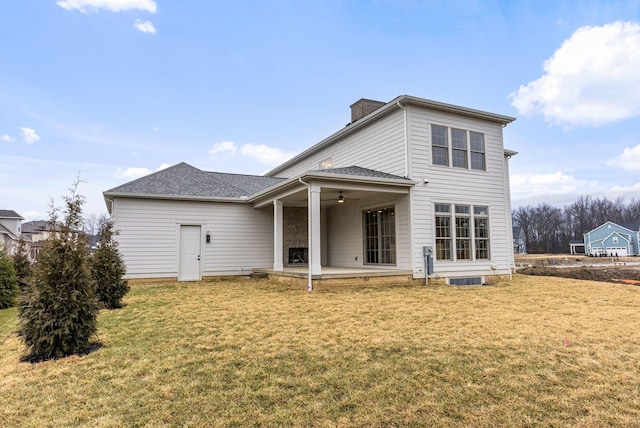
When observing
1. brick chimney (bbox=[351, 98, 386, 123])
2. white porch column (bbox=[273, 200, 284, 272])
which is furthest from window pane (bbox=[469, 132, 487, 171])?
white porch column (bbox=[273, 200, 284, 272])

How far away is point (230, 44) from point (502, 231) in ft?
40.3

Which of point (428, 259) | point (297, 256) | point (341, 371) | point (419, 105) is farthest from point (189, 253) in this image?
point (341, 371)

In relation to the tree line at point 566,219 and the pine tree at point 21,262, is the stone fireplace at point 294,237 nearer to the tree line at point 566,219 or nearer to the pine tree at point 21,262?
the pine tree at point 21,262

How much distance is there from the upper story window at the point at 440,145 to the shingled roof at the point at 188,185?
6.86 m

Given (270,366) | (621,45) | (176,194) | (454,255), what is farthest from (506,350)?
(621,45)

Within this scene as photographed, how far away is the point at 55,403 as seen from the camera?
8.84ft

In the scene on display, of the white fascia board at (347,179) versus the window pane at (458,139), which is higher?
the window pane at (458,139)

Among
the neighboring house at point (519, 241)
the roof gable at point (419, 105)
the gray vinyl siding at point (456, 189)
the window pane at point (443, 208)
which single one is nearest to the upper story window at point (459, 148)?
the gray vinyl siding at point (456, 189)

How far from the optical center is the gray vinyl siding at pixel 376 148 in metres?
10.1

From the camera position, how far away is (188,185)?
12.6 m

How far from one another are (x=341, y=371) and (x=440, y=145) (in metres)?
8.55

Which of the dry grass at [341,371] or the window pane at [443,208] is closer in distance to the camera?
the dry grass at [341,371]

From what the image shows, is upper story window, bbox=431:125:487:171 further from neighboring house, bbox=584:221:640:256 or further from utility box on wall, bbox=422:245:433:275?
neighboring house, bbox=584:221:640:256

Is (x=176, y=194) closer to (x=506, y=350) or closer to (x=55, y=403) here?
(x=55, y=403)
